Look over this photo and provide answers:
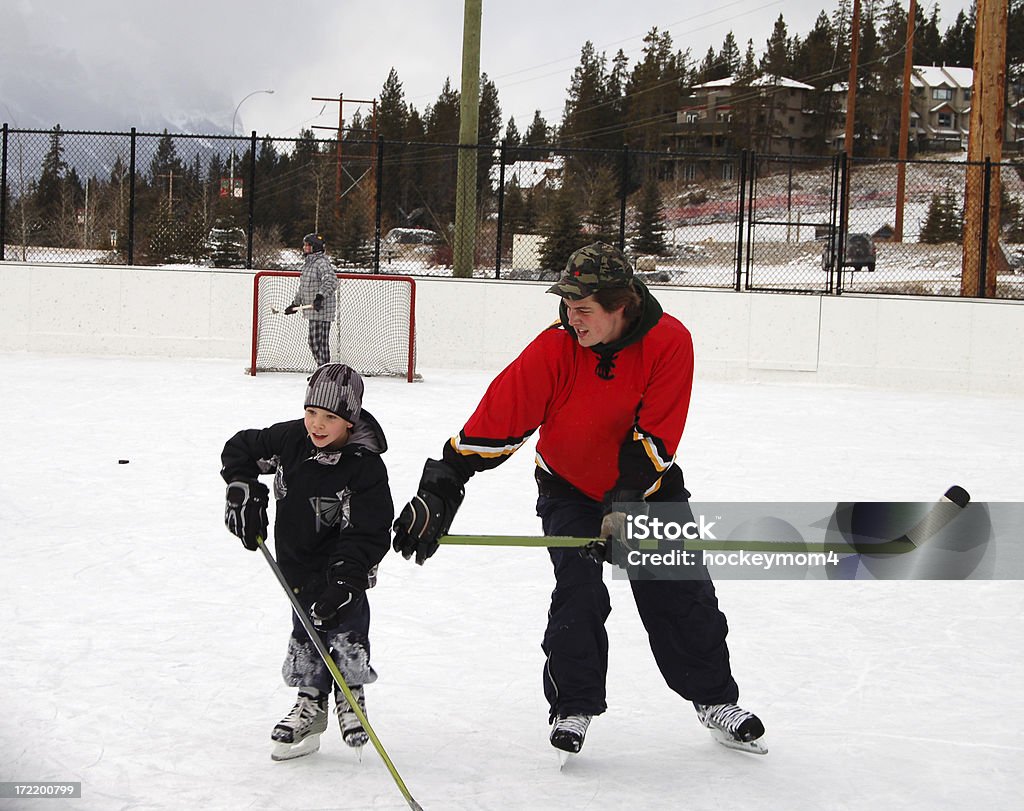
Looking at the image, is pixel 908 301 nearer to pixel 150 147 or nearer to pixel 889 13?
pixel 150 147

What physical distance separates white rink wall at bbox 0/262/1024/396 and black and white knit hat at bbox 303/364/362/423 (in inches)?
364

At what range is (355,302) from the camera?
12.5 meters

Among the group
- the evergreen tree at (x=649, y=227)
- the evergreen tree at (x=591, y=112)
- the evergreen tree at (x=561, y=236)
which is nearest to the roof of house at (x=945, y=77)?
the evergreen tree at (x=591, y=112)

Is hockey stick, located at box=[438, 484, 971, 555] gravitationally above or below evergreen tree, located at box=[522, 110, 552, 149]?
below

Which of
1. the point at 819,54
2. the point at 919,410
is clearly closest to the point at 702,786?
the point at 919,410

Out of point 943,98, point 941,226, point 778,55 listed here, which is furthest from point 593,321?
point 943,98

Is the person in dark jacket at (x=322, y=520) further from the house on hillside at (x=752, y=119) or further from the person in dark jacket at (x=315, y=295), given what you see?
the house on hillside at (x=752, y=119)

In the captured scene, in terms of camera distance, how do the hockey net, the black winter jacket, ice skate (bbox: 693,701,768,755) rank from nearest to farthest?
the black winter jacket, ice skate (bbox: 693,701,768,755), the hockey net

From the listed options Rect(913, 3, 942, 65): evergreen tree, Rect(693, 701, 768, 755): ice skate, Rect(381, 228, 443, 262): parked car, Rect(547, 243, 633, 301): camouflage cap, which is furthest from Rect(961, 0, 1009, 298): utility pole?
Rect(913, 3, 942, 65): evergreen tree

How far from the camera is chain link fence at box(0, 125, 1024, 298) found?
524 inches

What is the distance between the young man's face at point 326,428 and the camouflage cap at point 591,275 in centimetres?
59

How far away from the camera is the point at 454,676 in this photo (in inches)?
144

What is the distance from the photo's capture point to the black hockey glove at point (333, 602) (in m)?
2.76

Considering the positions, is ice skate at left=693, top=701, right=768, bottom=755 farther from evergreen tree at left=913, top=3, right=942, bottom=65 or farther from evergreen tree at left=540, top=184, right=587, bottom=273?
evergreen tree at left=913, top=3, right=942, bottom=65
